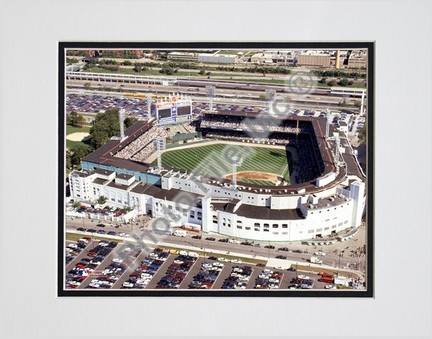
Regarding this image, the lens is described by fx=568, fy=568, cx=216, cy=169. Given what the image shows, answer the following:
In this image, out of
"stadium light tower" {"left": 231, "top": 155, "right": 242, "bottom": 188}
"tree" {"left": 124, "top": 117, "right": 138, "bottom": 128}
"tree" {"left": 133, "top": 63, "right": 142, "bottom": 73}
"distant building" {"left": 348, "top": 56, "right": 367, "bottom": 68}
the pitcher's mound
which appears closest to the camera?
"distant building" {"left": 348, "top": 56, "right": 367, "bottom": 68}

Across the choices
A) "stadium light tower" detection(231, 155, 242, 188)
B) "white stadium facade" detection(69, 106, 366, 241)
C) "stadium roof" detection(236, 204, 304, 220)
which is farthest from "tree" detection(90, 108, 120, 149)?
"stadium roof" detection(236, 204, 304, 220)

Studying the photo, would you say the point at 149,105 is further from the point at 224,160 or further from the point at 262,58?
the point at 262,58

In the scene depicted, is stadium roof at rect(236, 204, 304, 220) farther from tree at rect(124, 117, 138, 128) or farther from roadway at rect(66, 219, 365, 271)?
tree at rect(124, 117, 138, 128)

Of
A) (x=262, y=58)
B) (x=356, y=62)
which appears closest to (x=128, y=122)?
(x=262, y=58)

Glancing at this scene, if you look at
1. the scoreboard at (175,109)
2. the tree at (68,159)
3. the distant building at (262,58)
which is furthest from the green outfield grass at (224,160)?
the tree at (68,159)
